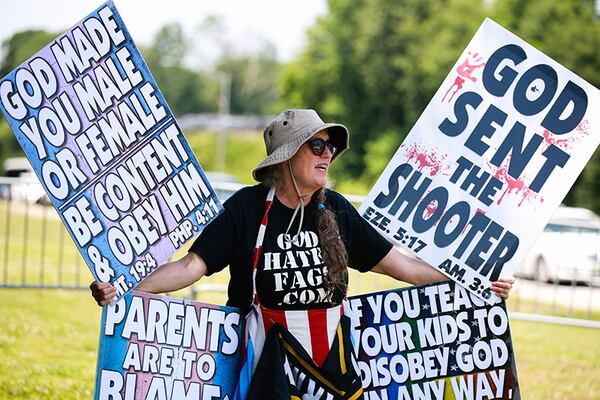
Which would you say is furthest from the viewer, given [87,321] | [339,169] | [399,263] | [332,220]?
[339,169]

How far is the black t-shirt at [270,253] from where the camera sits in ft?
12.2

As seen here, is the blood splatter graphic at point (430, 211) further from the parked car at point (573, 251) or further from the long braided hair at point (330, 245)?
the parked car at point (573, 251)

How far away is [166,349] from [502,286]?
1.57 metres

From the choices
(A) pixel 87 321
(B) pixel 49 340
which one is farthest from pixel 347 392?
(A) pixel 87 321

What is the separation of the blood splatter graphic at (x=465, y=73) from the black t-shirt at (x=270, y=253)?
3.11 ft

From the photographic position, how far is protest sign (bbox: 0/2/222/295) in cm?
357

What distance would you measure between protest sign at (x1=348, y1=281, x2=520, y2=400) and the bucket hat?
778mm

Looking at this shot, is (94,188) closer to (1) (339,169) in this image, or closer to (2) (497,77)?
(2) (497,77)

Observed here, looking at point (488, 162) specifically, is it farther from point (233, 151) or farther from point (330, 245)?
point (233, 151)

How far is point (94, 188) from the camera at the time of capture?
3674 mm

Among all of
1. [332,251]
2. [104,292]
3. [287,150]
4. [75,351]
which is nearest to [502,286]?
[332,251]

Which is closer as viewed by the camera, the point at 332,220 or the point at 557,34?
the point at 332,220

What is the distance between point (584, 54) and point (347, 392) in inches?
1438

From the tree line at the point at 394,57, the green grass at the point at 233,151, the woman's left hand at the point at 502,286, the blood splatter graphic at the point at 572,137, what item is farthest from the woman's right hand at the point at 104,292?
the green grass at the point at 233,151
